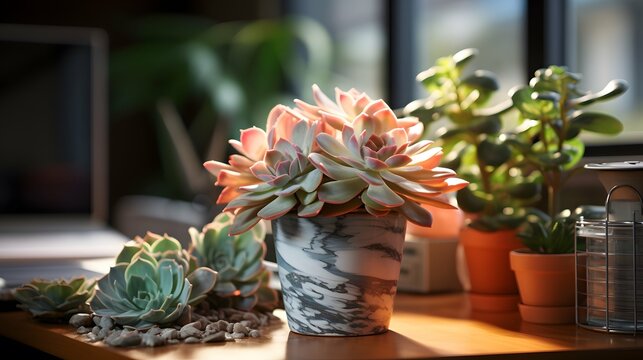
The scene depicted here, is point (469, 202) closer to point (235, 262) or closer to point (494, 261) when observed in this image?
point (494, 261)

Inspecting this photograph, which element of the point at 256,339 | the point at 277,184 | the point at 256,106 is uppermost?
the point at 256,106

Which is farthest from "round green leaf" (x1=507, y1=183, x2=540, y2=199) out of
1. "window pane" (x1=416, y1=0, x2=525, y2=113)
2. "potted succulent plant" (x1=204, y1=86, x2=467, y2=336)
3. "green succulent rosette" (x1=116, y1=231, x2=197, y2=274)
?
"window pane" (x1=416, y1=0, x2=525, y2=113)

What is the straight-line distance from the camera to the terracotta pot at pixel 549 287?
1.01m

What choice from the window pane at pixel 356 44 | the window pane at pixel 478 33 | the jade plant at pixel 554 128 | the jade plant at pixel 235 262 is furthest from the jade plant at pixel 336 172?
the window pane at pixel 356 44

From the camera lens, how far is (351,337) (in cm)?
88

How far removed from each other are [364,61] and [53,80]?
979 millimetres

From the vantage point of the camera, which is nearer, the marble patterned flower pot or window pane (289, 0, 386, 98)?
the marble patterned flower pot

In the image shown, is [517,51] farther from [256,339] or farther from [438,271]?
[256,339]

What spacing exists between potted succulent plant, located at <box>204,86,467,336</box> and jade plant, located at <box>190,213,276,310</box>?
10 centimetres

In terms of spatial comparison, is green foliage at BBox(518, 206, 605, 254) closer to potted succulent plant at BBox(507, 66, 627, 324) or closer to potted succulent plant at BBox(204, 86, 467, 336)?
potted succulent plant at BBox(507, 66, 627, 324)

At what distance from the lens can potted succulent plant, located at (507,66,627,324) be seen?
40.0 inches

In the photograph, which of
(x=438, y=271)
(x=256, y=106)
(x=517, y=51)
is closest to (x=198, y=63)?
(x=256, y=106)

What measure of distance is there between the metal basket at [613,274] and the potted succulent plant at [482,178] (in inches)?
7.0

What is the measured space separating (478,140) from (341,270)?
0.38m
